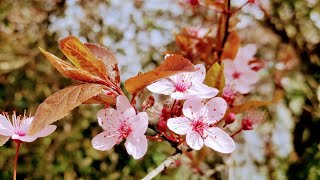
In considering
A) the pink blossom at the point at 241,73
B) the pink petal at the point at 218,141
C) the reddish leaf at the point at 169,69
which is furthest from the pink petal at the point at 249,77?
the reddish leaf at the point at 169,69

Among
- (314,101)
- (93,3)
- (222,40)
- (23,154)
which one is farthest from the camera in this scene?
(93,3)

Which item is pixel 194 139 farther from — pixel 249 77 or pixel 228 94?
pixel 249 77

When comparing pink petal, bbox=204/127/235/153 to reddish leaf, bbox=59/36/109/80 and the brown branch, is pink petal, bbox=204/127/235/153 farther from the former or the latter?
the brown branch

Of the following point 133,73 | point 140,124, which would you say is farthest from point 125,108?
point 133,73

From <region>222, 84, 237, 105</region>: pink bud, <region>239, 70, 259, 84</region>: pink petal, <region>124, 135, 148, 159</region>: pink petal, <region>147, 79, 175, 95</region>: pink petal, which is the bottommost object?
<region>239, 70, 259, 84</region>: pink petal

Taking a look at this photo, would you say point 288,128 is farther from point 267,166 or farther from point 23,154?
point 23,154

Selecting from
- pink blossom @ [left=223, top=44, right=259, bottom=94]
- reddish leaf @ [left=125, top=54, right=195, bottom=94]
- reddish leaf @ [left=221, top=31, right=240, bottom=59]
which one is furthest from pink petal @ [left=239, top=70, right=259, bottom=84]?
reddish leaf @ [left=125, top=54, right=195, bottom=94]

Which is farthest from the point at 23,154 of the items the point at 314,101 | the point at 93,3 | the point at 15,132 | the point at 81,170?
the point at 15,132
